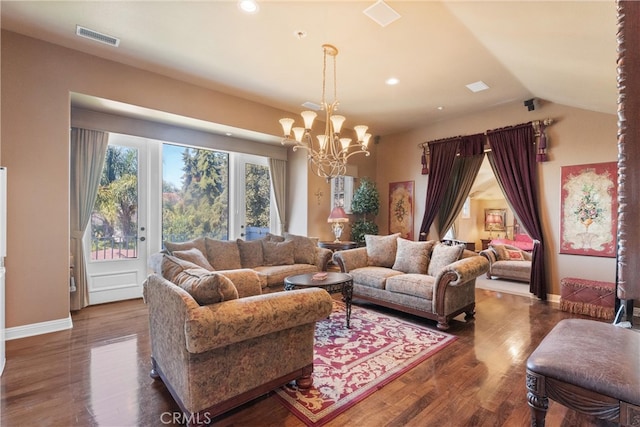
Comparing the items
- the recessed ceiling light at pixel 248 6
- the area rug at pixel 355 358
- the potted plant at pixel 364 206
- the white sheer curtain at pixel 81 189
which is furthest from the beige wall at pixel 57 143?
the area rug at pixel 355 358

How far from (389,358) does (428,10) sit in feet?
10.6

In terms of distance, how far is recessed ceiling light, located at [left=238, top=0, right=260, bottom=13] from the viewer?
263cm

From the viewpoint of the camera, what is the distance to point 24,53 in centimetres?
327

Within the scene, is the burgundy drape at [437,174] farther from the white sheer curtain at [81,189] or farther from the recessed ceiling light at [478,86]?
the white sheer curtain at [81,189]

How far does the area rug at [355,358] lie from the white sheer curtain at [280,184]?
2.75m

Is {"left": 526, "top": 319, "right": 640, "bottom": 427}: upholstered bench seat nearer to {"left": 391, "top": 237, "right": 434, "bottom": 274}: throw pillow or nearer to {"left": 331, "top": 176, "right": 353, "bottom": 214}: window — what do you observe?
{"left": 391, "top": 237, "right": 434, "bottom": 274}: throw pillow

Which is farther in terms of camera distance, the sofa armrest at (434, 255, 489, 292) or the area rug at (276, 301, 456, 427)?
the sofa armrest at (434, 255, 489, 292)

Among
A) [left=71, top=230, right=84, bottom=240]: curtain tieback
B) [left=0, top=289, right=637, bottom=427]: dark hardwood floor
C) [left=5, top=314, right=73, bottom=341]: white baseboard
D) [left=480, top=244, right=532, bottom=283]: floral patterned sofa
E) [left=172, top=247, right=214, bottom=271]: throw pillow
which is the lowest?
[left=0, top=289, right=637, bottom=427]: dark hardwood floor

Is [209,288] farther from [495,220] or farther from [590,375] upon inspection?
[495,220]

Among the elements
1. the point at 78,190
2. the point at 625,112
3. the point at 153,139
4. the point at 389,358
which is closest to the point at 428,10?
the point at 625,112

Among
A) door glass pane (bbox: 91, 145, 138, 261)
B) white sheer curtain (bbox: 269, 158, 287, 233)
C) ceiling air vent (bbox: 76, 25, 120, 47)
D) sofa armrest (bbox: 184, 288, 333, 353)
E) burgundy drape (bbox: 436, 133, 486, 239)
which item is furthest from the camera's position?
white sheer curtain (bbox: 269, 158, 287, 233)

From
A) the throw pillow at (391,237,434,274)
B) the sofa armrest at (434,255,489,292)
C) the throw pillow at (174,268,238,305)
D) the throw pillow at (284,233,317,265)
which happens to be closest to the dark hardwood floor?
the sofa armrest at (434,255,489,292)

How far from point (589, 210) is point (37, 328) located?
7.29 metres

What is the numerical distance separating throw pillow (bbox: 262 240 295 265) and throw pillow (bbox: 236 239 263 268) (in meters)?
0.10
